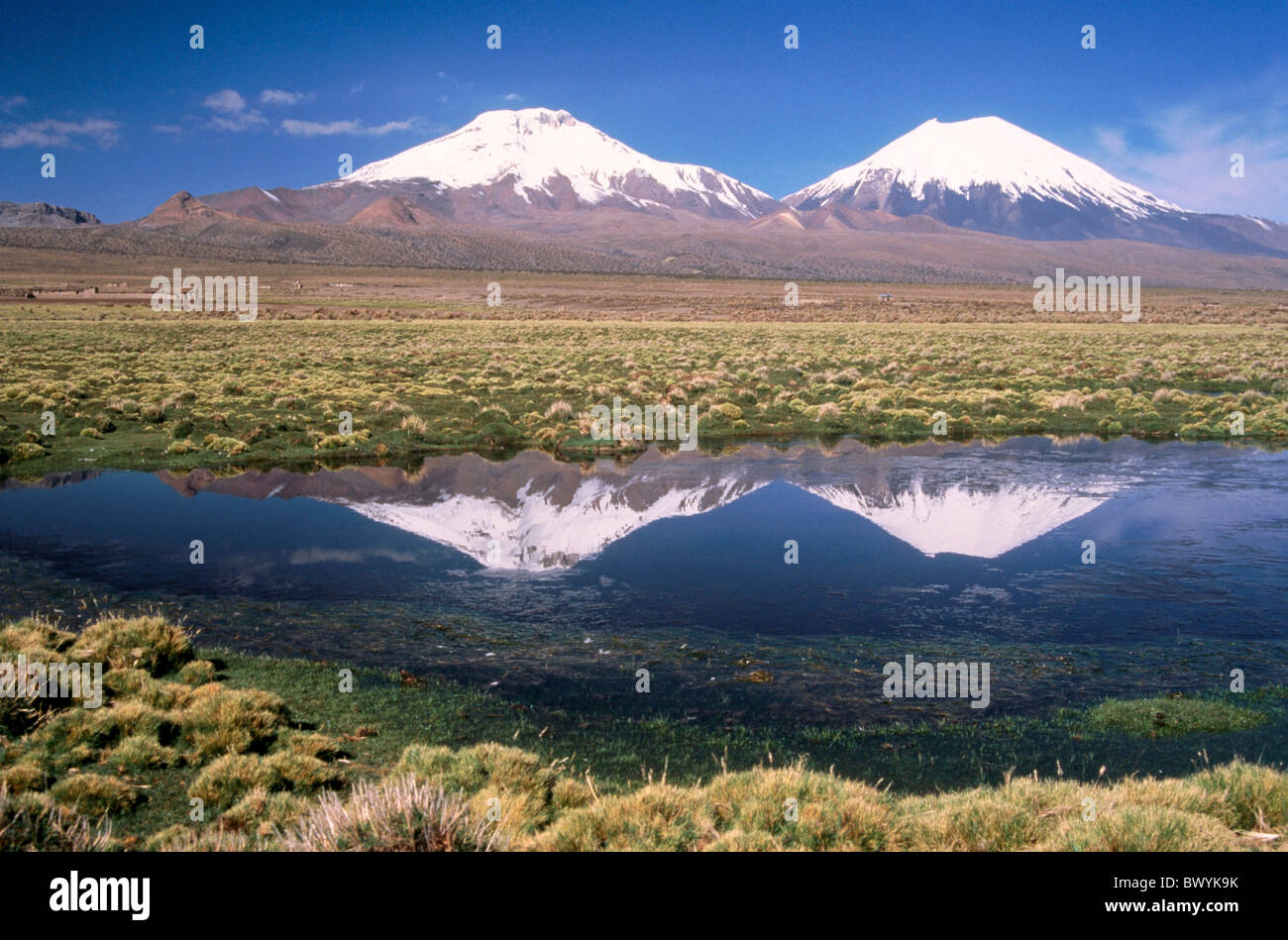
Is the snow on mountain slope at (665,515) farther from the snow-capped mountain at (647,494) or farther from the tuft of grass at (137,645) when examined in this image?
the tuft of grass at (137,645)

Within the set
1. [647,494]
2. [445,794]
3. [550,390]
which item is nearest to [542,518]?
[647,494]

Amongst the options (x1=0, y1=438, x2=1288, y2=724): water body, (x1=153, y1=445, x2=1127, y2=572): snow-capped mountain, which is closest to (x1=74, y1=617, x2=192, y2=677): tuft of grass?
(x1=0, y1=438, x2=1288, y2=724): water body

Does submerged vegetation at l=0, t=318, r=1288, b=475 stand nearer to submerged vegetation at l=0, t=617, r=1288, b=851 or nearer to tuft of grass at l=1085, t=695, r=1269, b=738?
submerged vegetation at l=0, t=617, r=1288, b=851

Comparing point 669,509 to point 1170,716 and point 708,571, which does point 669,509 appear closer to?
point 708,571

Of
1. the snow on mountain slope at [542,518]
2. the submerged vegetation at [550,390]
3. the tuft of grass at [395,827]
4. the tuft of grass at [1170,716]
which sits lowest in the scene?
the tuft of grass at [1170,716]

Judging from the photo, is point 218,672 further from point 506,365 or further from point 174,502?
point 506,365

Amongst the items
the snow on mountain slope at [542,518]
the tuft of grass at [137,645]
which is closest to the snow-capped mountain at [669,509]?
the snow on mountain slope at [542,518]
